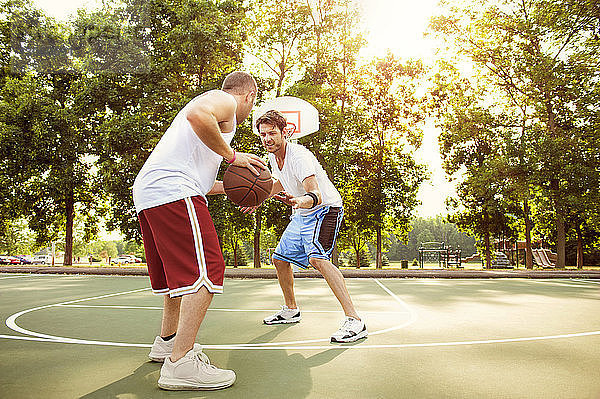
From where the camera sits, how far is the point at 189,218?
2586 mm

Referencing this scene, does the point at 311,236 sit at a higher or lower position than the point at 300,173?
lower

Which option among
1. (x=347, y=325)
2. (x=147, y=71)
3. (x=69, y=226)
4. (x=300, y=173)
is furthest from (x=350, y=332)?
(x=69, y=226)

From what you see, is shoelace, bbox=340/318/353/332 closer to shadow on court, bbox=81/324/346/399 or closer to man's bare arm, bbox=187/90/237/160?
shadow on court, bbox=81/324/346/399

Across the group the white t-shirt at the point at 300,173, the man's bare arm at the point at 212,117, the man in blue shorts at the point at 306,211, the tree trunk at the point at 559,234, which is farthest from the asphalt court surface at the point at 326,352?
the tree trunk at the point at 559,234

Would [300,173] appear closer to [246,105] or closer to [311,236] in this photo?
[311,236]

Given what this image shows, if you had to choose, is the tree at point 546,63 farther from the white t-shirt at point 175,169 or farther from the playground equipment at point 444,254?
the white t-shirt at point 175,169

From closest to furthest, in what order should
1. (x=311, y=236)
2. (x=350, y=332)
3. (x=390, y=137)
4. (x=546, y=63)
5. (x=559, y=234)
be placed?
(x=350, y=332)
(x=311, y=236)
(x=559, y=234)
(x=546, y=63)
(x=390, y=137)

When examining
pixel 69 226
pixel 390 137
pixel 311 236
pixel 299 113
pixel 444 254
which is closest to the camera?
pixel 311 236

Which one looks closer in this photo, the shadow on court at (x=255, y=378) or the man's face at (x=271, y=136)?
the shadow on court at (x=255, y=378)

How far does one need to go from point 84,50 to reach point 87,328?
75.0 ft

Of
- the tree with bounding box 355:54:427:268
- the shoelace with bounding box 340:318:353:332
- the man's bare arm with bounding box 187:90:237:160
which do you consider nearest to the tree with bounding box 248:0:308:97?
the tree with bounding box 355:54:427:268

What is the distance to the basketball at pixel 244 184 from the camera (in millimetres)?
3283

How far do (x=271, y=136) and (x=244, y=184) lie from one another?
84cm

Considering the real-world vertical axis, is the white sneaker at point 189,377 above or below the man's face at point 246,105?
below
